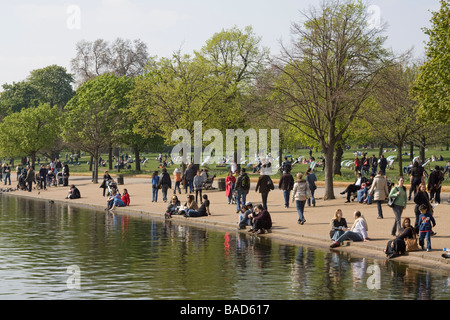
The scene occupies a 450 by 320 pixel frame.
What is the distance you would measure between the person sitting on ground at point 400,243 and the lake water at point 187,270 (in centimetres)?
56

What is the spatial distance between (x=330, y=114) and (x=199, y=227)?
10.8 metres

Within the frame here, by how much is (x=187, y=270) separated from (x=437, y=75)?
17565 millimetres

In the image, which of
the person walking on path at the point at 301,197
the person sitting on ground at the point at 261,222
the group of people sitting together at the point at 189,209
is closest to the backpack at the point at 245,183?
the group of people sitting together at the point at 189,209

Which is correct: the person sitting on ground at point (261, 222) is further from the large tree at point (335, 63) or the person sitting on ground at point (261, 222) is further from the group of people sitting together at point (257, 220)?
the large tree at point (335, 63)

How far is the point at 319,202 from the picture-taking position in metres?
33.1

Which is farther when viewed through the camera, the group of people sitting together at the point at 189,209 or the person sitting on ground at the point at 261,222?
the group of people sitting together at the point at 189,209

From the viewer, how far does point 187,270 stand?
16203 millimetres

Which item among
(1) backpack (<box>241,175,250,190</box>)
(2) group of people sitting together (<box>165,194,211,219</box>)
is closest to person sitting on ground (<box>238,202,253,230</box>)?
(2) group of people sitting together (<box>165,194,211,219</box>)

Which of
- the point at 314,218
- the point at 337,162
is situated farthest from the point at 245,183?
the point at 337,162

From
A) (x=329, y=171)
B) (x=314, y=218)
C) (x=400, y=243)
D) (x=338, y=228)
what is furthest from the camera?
(x=329, y=171)

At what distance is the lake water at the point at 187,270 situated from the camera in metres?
13.6

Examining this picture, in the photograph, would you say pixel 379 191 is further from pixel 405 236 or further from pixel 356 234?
pixel 405 236

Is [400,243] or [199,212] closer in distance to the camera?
[400,243]
